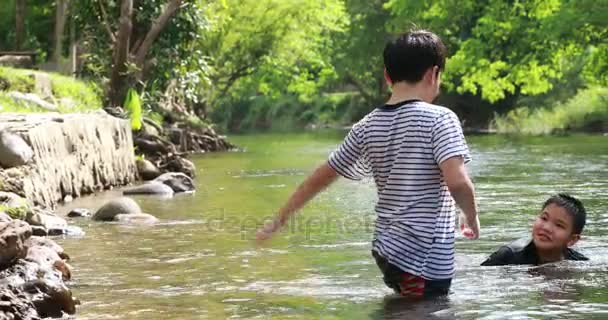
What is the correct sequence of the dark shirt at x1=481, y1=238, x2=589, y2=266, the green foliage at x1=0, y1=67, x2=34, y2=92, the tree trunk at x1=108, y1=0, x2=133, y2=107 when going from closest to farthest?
the dark shirt at x1=481, y1=238, x2=589, y2=266, the green foliage at x1=0, y1=67, x2=34, y2=92, the tree trunk at x1=108, y1=0, x2=133, y2=107

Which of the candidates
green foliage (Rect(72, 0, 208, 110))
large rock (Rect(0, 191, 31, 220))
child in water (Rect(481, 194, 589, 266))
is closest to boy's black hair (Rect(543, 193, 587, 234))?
child in water (Rect(481, 194, 589, 266))

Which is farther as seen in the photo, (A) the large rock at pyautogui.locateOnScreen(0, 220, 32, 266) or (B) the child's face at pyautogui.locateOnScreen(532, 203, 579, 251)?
(B) the child's face at pyautogui.locateOnScreen(532, 203, 579, 251)

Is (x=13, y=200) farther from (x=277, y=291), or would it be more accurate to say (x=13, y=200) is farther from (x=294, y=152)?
(x=294, y=152)

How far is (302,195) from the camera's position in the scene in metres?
6.29

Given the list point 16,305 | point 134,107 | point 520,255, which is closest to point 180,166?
point 134,107

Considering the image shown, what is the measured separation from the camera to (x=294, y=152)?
1351 inches

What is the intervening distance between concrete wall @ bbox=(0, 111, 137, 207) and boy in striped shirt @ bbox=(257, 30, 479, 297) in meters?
7.52

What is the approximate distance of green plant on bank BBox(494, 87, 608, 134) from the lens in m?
42.1

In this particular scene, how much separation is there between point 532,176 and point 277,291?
43.0ft

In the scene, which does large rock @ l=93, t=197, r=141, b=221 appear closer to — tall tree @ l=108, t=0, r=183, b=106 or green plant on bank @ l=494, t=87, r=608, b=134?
tall tree @ l=108, t=0, r=183, b=106

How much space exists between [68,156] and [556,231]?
10194 mm

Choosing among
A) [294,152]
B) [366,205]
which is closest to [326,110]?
[294,152]

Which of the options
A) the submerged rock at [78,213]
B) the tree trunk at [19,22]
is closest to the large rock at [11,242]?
Result: the submerged rock at [78,213]

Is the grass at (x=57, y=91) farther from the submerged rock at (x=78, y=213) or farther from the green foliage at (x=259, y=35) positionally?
the green foliage at (x=259, y=35)
